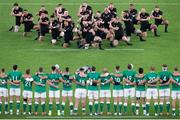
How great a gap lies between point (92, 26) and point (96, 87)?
10054mm

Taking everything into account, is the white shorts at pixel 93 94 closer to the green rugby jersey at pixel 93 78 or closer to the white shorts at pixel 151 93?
the green rugby jersey at pixel 93 78

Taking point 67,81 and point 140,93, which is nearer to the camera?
point 67,81

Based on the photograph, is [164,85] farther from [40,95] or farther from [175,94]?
[40,95]

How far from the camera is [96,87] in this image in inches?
1271

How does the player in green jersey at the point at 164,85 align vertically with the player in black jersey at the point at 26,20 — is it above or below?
below

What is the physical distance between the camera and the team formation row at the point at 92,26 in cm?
4194

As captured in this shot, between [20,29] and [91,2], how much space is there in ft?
25.7

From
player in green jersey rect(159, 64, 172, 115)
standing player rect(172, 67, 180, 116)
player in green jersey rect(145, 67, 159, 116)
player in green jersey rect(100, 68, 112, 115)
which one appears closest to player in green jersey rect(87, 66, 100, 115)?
player in green jersey rect(100, 68, 112, 115)

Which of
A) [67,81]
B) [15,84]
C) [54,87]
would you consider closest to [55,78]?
[54,87]

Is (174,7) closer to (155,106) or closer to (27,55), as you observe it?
(27,55)

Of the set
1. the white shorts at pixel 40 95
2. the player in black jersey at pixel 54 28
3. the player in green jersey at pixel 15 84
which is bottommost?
the white shorts at pixel 40 95

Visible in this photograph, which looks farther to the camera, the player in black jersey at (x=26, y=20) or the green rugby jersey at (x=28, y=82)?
the player in black jersey at (x=26, y=20)

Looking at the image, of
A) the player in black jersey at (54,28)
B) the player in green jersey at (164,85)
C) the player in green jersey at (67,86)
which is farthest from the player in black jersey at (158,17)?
the player in green jersey at (67,86)

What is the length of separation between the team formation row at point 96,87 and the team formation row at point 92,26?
962 cm
